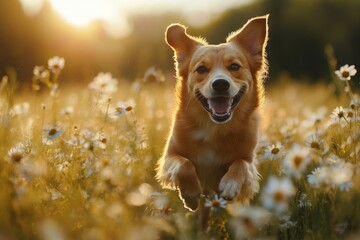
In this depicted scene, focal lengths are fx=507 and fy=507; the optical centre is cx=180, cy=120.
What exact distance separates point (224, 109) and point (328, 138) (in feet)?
2.83

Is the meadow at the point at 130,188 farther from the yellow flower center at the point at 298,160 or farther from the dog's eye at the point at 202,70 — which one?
the dog's eye at the point at 202,70

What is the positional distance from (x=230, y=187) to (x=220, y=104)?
0.92m

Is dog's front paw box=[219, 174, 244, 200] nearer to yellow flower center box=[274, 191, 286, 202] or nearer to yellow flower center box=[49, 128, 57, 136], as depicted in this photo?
yellow flower center box=[49, 128, 57, 136]

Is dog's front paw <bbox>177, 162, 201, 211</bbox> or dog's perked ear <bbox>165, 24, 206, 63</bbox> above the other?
dog's perked ear <bbox>165, 24, 206, 63</bbox>

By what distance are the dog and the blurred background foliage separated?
11.0 meters

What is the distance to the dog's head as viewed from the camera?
4109 mm

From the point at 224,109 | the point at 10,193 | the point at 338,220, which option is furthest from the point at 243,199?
the point at 10,193

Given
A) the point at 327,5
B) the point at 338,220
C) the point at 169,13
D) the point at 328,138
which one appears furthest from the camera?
the point at 169,13

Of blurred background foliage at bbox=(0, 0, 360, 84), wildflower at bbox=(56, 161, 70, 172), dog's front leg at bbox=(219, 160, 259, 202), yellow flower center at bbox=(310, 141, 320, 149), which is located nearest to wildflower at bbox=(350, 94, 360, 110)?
yellow flower center at bbox=(310, 141, 320, 149)

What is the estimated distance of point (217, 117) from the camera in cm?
406

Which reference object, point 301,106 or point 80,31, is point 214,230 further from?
point 80,31

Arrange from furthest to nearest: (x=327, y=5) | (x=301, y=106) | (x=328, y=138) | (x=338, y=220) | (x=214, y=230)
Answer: (x=327, y=5), (x=301, y=106), (x=328, y=138), (x=214, y=230), (x=338, y=220)

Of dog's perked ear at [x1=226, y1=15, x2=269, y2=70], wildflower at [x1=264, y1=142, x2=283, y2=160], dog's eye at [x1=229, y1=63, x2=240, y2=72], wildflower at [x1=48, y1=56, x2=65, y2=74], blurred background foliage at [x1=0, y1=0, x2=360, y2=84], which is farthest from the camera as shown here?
blurred background foliage at [x1=0, y1=0, x2=360, y2=84]

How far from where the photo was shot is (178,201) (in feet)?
12.5
